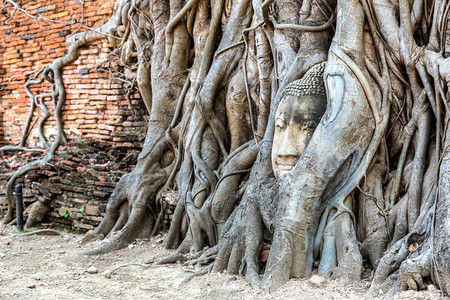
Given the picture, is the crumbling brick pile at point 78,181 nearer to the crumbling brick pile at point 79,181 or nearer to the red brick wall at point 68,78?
the crumbling brick pile at point 79,181

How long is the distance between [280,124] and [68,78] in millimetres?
4761

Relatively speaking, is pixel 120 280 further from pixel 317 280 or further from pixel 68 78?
pixel 68 78

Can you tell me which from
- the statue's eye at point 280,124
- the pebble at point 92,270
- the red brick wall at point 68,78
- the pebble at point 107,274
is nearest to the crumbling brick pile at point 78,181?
the red brick wall at point 68,78

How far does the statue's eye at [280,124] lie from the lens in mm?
4438

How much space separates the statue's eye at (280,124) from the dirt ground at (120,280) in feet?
3.97

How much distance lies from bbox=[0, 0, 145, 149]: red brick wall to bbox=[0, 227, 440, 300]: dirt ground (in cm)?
207

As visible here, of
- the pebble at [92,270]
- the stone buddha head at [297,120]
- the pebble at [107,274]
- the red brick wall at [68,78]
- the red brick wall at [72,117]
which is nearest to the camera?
the stone buddha head at [297,120]

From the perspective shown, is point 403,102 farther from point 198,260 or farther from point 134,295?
point 134,295

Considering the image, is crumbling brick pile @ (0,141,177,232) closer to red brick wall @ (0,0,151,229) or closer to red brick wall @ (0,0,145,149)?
red brick wall @ (0,0,151,229)

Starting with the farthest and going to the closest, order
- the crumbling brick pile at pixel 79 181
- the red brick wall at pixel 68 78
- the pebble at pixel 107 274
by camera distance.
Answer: the red brick wall at pixel 68 78
the crumbling brick pile at pixel 79 181
the pebble at pixel 107 274

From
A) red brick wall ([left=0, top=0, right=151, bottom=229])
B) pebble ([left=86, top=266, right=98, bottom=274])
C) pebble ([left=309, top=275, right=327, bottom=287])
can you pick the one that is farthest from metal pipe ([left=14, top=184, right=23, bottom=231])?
pebble ([left=309, top=275, right=327, bottom=287])

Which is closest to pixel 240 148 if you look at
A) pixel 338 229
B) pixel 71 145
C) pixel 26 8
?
pixel 338 229

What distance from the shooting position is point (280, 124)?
176 inches

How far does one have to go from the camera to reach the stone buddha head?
4.35 meters
